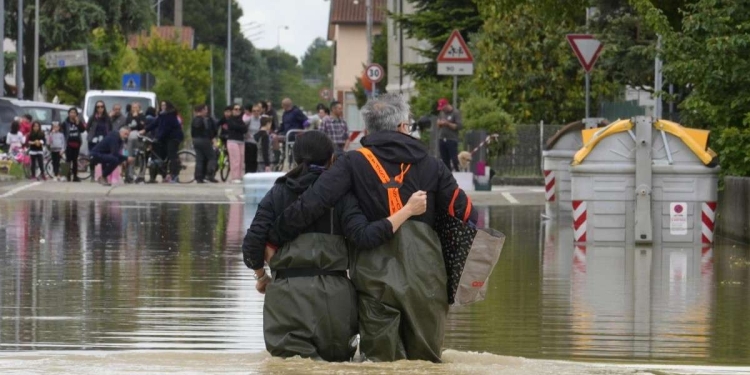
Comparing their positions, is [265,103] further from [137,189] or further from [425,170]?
[425,170]

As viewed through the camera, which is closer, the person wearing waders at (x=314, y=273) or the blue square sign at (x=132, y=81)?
the person wearing waders at (x=314, y=273)

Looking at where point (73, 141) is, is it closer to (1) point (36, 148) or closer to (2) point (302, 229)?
(1) point (36, 148)

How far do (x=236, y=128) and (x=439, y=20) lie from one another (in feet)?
55.8

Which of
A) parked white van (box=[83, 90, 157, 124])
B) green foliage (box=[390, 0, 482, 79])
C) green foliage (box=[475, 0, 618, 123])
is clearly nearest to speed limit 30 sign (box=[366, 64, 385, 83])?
green foliage (box=[475, 0, 618, 123])

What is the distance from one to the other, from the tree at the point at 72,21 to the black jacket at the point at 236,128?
3597 centimetres

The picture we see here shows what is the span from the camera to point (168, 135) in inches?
1293

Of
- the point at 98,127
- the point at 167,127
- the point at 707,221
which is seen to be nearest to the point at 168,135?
the point at 167,127

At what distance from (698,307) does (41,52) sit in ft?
201

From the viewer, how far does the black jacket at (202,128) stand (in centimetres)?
3284

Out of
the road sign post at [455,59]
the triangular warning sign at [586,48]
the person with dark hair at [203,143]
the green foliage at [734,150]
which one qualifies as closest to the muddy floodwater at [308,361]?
the green foliage at [734,150]

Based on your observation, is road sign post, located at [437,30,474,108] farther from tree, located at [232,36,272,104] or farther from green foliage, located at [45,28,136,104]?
tree, located at [232,36,272,104]

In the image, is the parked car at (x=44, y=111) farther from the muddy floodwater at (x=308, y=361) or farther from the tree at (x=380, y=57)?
the tree at (x=380, y=57)

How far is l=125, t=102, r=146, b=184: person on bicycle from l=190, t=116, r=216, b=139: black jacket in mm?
988

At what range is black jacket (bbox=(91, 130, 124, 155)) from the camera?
1222 inches
